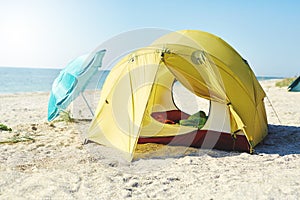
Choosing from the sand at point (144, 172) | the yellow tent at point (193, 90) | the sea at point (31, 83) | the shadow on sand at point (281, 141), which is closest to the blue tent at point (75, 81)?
the sea at point (31, 83)

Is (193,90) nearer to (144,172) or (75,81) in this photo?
(144,172)

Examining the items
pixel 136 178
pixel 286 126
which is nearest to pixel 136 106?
pixel 136 178

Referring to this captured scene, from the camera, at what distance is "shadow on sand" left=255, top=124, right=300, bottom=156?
191 inches

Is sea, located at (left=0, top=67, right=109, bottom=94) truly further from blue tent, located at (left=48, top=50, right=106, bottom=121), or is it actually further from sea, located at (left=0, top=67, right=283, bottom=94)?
blue tent, located at (left=48, top=50, right=106, bottom=121)

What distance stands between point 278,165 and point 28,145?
3.97m

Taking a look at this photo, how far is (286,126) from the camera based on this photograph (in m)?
6.85

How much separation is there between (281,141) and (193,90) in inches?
76.3

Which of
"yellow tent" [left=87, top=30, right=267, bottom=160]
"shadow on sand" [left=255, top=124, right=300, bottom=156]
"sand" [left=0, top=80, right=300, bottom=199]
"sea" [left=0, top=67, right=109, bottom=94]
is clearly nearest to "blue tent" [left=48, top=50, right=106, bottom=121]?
"sea" [left=0, top=67, right=109, bottom=94]

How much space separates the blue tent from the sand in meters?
1.64

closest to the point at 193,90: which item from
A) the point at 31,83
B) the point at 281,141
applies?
the point at 281,141

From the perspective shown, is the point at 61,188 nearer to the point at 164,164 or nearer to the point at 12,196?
the point at 12,196

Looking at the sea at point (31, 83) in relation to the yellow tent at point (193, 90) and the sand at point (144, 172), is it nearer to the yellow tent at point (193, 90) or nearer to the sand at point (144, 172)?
the yellow tent at point (193, 90)

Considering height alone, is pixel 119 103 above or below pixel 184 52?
below

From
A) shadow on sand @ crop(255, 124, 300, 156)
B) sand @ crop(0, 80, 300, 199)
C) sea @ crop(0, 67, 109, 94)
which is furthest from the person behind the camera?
sea @ crop(0, 67, 109, 94)
